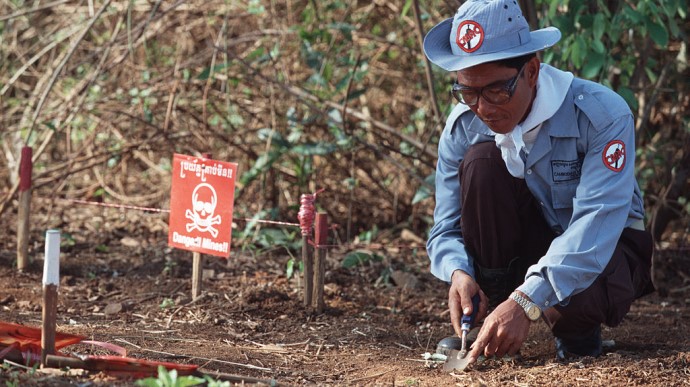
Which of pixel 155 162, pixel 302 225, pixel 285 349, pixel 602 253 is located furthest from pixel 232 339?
pixel 155 162

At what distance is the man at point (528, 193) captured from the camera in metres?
2.59

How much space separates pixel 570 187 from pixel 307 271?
1.11 m

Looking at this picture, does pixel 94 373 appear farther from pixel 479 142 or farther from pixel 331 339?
pixel 479 142

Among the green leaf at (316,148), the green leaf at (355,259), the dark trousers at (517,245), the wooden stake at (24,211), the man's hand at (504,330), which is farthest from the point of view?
the green leaf at (316,148)

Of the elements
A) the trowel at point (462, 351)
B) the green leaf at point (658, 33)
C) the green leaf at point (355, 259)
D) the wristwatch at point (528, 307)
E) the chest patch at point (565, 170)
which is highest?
the green leaf at point (658, 33)

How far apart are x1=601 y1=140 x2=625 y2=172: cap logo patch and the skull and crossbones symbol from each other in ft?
4.83

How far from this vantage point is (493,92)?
2602mm

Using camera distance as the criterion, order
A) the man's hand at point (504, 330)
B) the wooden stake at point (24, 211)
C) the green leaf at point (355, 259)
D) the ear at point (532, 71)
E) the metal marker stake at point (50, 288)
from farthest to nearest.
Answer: the green leaf at point (355, 259), the wooden stake at point (24, 211), the ear at point (532, 71), the man's hand at point (504, 330), the metal marker stake at point (50, 288)

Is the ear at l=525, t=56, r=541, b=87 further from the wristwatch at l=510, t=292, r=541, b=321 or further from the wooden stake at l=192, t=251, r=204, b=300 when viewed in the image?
the wooden stake at l=192, t=251, r=204, b=300

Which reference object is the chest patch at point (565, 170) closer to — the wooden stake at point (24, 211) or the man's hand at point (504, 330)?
the man's hand at point (504, 330)

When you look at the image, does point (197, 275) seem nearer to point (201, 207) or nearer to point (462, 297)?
point (201, 207)

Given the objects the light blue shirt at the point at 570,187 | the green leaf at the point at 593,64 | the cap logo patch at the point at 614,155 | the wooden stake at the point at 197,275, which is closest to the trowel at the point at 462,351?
the light blue shirt at the point at 570,187

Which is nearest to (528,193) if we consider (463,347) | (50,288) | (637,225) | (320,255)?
(637,225)

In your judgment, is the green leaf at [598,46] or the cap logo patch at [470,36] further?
the green leaf at [598,46]
